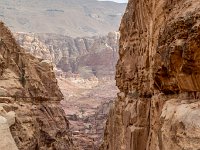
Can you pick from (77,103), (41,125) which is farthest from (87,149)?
(77,103)

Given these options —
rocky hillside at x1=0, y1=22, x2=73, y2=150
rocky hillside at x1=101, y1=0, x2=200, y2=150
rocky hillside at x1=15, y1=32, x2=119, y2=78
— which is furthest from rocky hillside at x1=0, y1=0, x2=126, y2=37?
rocky hillside at x1=101, y1=0, x2=200, y2=150

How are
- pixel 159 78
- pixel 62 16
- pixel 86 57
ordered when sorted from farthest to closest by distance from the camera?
pixel 62 16 → pixel 86 57 → pixel 159 78

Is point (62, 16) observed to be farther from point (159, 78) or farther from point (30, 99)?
point (159, 78)

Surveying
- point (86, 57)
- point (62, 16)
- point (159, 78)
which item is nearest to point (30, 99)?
point (159, 78)

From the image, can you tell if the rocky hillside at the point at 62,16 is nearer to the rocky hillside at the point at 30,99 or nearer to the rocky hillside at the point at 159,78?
the rocky hillside at the point at 30,99

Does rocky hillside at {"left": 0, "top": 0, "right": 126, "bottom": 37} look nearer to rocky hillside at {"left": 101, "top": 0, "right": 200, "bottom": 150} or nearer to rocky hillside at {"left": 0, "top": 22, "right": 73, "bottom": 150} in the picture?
rocky hillside at {"left": 0, "top": 22, "right": 73, "bottom": 150}

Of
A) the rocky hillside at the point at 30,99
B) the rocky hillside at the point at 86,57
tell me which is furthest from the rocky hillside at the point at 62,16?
the rocky hillside at the point at 30,99
